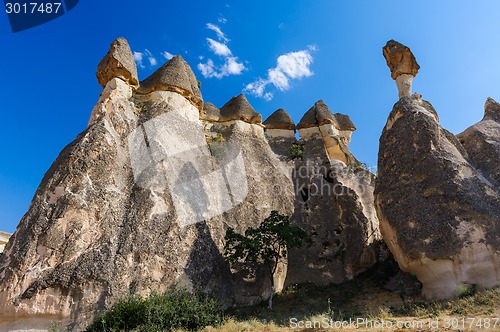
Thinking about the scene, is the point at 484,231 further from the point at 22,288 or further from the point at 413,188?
the point at 22,288

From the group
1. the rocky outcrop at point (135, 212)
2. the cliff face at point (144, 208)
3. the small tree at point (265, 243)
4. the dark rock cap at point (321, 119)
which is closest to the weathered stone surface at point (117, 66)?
the cliff face at point (144, 208)

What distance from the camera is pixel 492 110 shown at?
16.2m

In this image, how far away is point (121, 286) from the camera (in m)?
10.4

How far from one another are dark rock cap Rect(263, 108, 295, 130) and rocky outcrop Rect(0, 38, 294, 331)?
462 cm

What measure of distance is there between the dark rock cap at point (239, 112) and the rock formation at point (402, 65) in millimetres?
7026

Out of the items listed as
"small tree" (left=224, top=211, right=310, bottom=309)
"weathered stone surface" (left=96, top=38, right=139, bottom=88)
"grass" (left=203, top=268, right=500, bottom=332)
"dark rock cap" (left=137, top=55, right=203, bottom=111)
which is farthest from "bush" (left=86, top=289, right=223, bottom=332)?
"dark rock cap" (left=137, top=55, right=203, bottom=111)

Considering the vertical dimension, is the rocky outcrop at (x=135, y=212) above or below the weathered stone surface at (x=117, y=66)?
below

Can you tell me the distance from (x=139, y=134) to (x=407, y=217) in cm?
972

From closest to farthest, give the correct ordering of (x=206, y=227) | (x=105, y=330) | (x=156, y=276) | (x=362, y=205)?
(x=105, y=330) < (x=156, y=276) < (x=206, y=227) < (x=362, y=205)

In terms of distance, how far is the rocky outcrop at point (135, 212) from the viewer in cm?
985

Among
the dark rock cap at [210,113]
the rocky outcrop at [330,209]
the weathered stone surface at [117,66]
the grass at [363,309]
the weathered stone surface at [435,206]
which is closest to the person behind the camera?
the grass at [363,309]

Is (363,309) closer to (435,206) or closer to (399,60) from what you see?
(435,206)

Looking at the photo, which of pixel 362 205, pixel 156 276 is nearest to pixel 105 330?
pixel 156 276

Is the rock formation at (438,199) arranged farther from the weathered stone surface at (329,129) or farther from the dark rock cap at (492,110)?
the weathered stone surface at (329,129)
